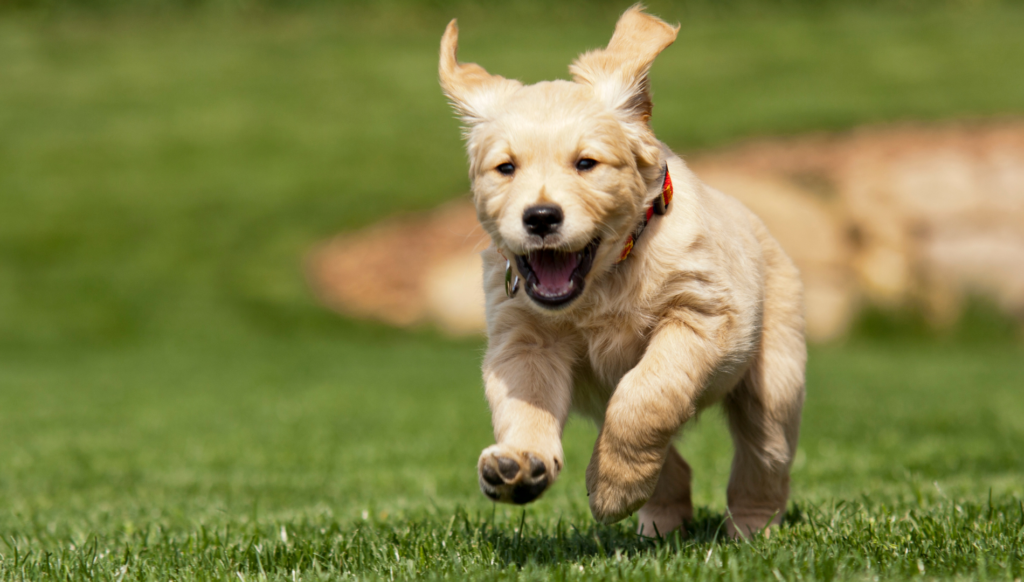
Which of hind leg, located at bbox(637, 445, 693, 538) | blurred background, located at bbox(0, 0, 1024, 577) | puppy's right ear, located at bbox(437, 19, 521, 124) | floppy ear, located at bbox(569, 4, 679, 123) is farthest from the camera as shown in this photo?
blurred background, located at bbox(0, 0, 1024, 577)

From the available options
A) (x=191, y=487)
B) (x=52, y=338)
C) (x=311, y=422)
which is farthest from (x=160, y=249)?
(x=191, y=487)

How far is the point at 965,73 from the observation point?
2156cm

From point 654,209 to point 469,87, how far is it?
829 millimetres

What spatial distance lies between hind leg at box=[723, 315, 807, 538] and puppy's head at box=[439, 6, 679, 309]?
1.00 meters

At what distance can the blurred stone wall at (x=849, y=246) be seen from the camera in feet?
50.6

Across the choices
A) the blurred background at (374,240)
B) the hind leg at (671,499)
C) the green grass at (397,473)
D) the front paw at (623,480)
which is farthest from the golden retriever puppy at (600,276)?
the blurred background at (374,240)

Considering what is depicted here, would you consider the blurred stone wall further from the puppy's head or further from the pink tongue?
the pink tongue

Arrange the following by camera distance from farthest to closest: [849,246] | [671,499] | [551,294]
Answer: [849,246] < [671,499] < [551,294]

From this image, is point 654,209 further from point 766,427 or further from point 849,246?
point 849,246

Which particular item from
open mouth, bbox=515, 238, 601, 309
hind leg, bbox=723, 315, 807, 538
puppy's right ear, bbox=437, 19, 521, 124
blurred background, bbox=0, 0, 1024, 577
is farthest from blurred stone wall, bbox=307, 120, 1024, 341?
open mouth, bbox=515, 238, 601, 309

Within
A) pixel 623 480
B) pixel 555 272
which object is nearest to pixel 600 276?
pixel 555 272

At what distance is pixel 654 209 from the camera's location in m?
3.56

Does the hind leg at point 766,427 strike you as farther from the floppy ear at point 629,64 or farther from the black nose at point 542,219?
the black nose at point 542,219

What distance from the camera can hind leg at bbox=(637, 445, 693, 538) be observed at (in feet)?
14.2
